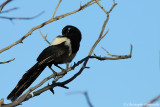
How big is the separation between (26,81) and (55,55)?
95 centimetres

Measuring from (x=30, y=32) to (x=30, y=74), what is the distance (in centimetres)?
129

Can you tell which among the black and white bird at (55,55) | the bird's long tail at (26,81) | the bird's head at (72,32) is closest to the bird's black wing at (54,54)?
the black and white bird at (55,55)

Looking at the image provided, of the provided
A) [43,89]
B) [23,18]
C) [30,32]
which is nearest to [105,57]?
[43,89]

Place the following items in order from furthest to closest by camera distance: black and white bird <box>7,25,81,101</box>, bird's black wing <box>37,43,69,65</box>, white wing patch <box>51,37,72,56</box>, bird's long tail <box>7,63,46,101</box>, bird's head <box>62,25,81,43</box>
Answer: bird's head <box>62,25,81,43</box>
white wing patch <box>51,37,72,56</box>
bird's black wing <box>37,43,69,65</box>
black and white bird <box>7,25,81,101</box>
bird's long tail <box>7,63,46,101</box>

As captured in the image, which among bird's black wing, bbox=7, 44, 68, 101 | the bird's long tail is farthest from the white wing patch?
the bird's long tail

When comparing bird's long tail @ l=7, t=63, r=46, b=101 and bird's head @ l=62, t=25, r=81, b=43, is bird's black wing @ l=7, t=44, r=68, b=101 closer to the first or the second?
bird's long tail @ l=7, t=63, r=46, b=101

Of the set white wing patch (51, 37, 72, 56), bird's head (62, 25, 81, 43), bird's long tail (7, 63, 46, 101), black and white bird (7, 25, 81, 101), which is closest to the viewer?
bird's long tail (7, 63, 46, 101)

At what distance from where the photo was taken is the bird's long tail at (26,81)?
3.38 metres

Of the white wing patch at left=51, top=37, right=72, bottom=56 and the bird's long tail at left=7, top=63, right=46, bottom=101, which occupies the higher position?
the white wing patch at left=51, top=37, right=72, bottom=56

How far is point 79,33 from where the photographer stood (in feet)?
16.7

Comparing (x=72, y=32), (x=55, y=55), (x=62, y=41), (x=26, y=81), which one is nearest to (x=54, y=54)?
(x=55, y=55)

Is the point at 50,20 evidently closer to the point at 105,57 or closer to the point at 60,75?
the point at 105,57

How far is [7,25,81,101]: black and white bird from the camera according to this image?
3512 mm

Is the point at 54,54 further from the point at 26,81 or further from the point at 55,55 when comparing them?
the point at 26,81
